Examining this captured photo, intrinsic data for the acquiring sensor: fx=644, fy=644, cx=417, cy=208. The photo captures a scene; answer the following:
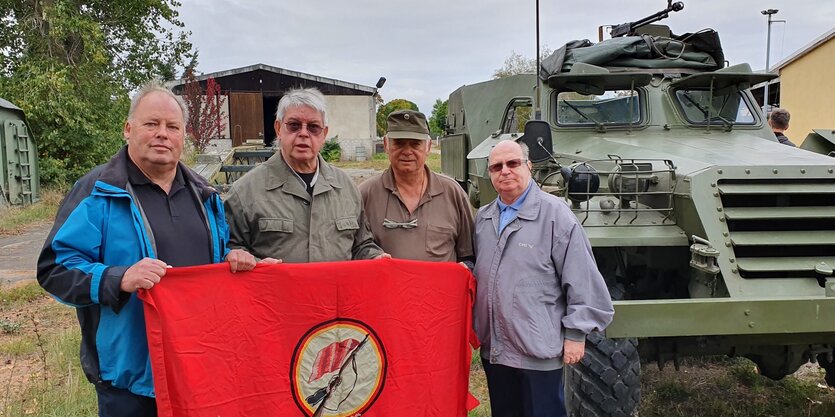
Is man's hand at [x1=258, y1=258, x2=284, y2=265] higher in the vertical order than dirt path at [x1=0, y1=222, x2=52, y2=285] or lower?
higher

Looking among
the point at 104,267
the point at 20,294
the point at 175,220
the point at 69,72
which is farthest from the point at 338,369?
A: the point at 69,72

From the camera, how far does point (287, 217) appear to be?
2.88 metres

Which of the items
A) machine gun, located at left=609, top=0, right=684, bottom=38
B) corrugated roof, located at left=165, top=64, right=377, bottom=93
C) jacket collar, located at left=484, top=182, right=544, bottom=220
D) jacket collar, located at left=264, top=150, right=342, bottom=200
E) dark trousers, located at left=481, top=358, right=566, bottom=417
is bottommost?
dark trousers, located at left=481, top=358, right=566, bottom=417

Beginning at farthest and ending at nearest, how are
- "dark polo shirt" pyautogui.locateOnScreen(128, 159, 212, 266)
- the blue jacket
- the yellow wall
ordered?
the yellow wall → "dark polo shirt" pyautogui.locateOnScreen(128, 159, 212, 266) → the blue jacket

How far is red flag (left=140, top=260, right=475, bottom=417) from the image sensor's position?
2664 mm

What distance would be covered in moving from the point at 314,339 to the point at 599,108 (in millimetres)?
3803

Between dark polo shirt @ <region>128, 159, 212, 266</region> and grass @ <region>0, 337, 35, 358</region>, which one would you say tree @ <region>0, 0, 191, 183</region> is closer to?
grass @ <region>0, 337, 35, 358</region>

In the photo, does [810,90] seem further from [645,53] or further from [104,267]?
[104,267]

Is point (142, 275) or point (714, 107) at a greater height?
point (714, 107)

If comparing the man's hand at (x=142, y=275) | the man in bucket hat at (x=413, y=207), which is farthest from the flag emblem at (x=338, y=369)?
the man's hand at (x=142, y=275)

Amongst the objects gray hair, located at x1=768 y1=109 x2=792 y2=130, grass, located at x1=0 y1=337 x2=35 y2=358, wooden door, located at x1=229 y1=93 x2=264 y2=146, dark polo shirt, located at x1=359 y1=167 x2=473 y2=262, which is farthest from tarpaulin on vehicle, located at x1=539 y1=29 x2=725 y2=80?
wooden door, located at x1=229 y1=93 x2=264 y2=146

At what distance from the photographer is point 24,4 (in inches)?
621

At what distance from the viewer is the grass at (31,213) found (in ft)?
39.4

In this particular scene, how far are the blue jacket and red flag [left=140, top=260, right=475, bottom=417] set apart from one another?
9 centimetres
